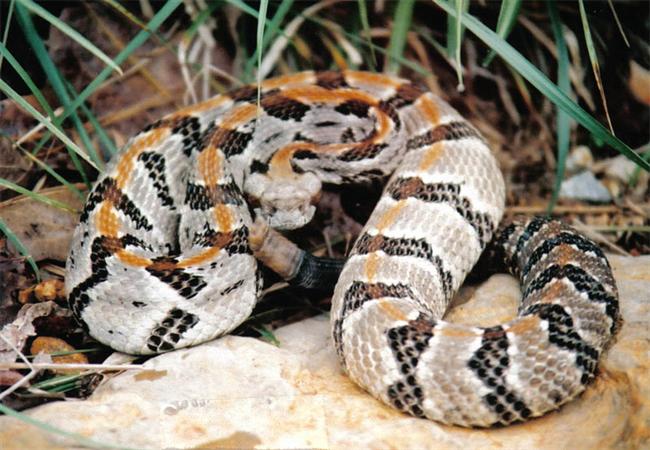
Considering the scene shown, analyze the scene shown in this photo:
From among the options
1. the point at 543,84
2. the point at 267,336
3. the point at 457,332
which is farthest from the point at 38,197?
the point at 543,84

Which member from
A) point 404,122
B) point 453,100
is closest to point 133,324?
point 404,122

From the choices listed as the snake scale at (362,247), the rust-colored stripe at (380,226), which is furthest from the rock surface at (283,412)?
the rust-colored stripe at (380,226)

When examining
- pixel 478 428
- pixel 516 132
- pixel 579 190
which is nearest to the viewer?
pixel 478 428

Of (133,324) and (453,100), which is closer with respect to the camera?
(133,324)

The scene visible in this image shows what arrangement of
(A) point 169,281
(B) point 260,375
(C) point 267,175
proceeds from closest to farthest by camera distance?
(B) point 260,375 → (A) point 169,281 → (C) point 267,175

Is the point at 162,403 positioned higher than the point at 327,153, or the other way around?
the point at 327,153

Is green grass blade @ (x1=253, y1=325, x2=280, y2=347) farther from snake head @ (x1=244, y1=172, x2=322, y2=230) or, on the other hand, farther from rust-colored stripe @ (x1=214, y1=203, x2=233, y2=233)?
snake head @ (x1=244, y1=172, x2=322, y2=230)

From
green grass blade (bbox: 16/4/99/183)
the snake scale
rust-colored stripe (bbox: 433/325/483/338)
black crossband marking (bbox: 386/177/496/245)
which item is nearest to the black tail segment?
the snake scale

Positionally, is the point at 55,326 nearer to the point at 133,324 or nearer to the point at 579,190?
the point at 133,324
